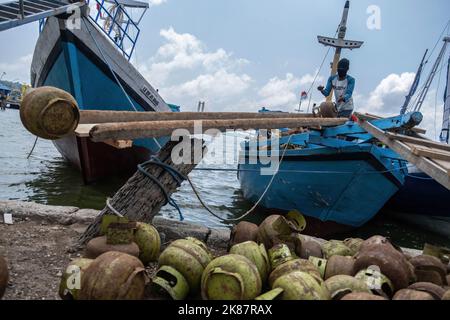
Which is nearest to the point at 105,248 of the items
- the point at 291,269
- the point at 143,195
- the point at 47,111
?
the point at 143,195

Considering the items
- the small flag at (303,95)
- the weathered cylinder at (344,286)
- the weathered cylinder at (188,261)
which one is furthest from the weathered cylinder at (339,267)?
the small flag at (303,95)

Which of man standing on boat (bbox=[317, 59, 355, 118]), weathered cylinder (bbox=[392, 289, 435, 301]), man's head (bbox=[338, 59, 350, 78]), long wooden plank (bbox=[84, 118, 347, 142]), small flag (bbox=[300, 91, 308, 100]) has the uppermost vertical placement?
small flag (bbox=[300, 91, 308, 100])

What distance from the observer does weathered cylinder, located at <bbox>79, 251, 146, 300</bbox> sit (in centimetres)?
222

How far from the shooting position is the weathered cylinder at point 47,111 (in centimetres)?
271

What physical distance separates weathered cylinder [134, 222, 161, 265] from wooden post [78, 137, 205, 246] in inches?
20.8

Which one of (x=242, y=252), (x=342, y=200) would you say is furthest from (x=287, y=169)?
(x=242, y=252)

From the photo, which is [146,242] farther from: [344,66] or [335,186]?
[344,66]

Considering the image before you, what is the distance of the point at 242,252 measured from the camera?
3.07 meters

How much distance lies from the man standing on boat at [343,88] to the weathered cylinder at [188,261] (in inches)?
244

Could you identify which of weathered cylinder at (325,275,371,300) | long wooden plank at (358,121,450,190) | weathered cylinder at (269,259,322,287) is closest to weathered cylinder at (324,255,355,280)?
weathered cylinder at (269,259,322,287)

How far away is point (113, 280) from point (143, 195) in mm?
1668

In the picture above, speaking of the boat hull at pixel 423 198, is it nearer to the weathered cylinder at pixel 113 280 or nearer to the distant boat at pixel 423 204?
the distant boat at pixel 423 204

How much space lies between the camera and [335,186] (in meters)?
7.46

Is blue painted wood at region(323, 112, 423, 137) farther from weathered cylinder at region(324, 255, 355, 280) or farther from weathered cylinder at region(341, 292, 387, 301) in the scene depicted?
weathered cylinder at region(341, 292, 387, 301)
